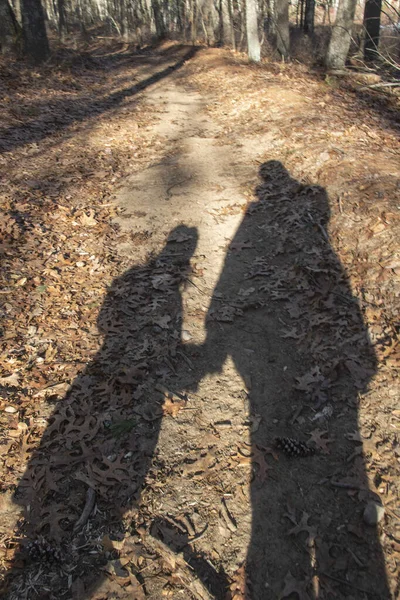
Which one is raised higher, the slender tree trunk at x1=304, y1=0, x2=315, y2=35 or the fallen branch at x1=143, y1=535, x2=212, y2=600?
the slender tree trunk at x1=304, y1=0, x2=315, y2=35

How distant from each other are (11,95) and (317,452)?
1317cm

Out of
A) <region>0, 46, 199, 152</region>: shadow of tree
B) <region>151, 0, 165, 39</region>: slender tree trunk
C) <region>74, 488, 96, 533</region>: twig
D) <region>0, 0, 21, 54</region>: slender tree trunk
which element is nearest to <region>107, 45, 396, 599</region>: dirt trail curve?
<region>74, 488, 96, 533</region>: twig

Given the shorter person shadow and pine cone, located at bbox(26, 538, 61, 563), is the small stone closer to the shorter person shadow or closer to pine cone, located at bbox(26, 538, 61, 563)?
the shorter person shadow

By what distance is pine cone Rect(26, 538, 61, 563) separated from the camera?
3.31 m

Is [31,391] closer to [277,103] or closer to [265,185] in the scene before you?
[265,185]

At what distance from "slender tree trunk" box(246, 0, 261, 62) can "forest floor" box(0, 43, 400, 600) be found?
25.4 ft

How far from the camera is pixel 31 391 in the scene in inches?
183

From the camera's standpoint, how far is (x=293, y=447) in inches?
160

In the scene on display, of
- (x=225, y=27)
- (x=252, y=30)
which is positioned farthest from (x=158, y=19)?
(x=252, y=30)

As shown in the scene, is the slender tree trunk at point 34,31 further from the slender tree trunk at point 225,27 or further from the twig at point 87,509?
the twig at point 87,509

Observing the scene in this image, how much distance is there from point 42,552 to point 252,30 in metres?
18.0

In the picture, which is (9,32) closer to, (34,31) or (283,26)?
(34,31)

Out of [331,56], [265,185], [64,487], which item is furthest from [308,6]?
[64,487]

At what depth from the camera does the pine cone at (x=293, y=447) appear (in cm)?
406
